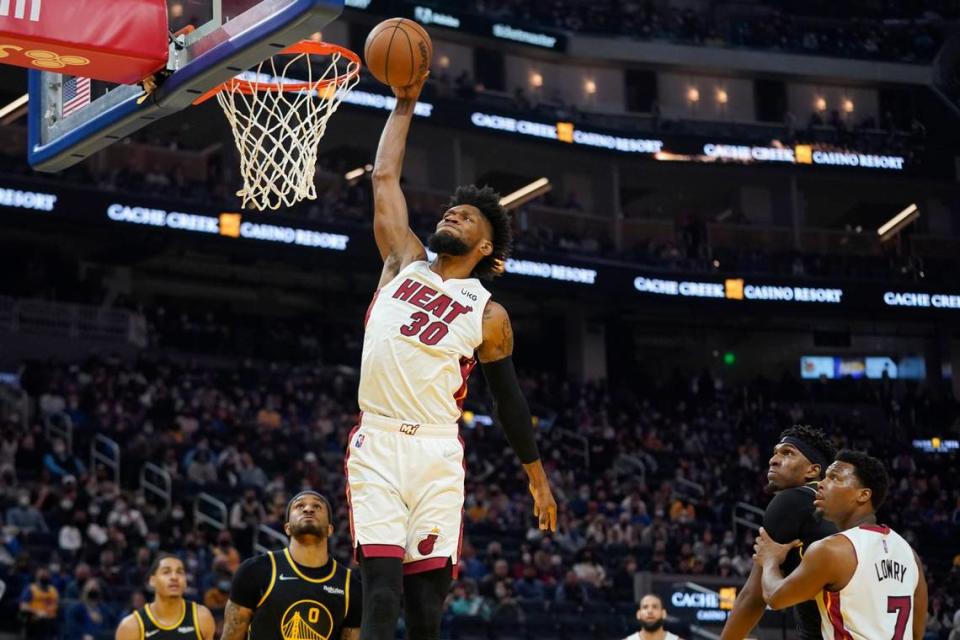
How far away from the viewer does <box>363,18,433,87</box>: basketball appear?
221 inches

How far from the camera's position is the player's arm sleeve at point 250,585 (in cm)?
677

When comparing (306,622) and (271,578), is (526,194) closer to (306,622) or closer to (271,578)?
(271,578)

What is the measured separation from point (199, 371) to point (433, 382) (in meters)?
19.8

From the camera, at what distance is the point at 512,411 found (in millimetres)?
5484

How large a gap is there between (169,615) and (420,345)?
11.2ft

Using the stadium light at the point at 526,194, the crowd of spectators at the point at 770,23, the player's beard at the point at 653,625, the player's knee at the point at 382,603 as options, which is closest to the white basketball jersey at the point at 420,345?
the player's knee at the point at 382,603

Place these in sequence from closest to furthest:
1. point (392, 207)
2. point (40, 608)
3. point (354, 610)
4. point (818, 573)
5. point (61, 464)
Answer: point (818, 573), point (392, 207), point (354, 610), point (40, 608), point (61, 464)

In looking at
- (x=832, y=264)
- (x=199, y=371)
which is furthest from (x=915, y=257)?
(x=199, y=371)

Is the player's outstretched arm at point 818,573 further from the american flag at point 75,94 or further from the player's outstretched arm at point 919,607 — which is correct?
the american flag at point 75,94

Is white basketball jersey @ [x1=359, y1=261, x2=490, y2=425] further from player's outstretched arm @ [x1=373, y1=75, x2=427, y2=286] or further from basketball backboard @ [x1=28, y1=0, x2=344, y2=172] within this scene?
basketball backboard @ [x1=28, y1=0, x2=344, y2=172]

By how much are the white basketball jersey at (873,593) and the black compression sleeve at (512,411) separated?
130 centimetres

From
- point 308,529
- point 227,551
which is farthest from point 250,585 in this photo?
point 227,551

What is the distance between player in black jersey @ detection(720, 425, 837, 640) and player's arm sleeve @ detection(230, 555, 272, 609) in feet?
7.29

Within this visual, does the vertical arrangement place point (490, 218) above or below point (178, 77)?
below
